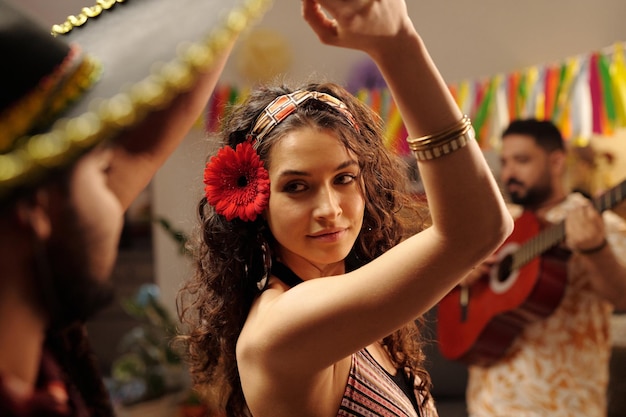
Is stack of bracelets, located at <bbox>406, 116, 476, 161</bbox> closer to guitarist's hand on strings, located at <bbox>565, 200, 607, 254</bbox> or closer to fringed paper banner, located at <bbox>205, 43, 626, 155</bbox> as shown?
guitarist's hand on strings, located at <bbox>565, 200, 607, 254</bbox>

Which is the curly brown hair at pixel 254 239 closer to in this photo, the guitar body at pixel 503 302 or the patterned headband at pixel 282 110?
the patterned headband at pixel 282 110

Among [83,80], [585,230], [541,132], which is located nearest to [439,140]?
[83,80]

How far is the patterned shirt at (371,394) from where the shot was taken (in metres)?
Result: 0.84

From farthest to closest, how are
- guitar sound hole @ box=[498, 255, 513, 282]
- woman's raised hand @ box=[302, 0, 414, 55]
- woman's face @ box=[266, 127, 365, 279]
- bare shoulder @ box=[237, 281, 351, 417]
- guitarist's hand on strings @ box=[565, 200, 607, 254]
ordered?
1. guitar sound hole @ box=[498, 255, 513, 282]
2. guitarist's hand on strings @ box=[565, 200, 607, 254]
3. woman's face @ box=[266, 127, 365, 279]
4. bare shoulder @ box=[237, 281, 351, 417]
5. woman's raised hand @ box=[302, 0, 414, 55]

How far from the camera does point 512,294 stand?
231 centimetres

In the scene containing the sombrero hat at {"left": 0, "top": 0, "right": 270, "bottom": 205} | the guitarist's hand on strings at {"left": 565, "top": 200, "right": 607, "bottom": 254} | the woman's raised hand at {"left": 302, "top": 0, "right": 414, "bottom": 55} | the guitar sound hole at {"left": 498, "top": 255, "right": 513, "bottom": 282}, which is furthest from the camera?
the guitar sound hole at {"left": 498, "top": 255, "right": 513, "bottom": 282}

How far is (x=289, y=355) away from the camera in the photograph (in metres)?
0.73

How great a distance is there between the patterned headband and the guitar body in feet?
4.69

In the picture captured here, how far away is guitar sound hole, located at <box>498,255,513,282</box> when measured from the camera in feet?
7.86

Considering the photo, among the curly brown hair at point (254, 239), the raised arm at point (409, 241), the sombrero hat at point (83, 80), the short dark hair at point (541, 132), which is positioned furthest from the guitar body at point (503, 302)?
the sombrero hat at point (83, 80)

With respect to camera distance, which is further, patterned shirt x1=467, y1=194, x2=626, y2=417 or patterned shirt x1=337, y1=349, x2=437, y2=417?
patterned shirt x1=467, y1=194, x2=626, y2=417

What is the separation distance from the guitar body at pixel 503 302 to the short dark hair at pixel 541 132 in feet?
0.89

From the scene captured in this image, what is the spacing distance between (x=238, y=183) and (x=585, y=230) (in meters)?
1.53

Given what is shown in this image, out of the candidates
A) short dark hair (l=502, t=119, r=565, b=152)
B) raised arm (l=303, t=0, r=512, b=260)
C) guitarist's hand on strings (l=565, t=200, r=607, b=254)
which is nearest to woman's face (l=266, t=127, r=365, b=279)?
raised arm (l=303, t=0, r=512, b=260)
